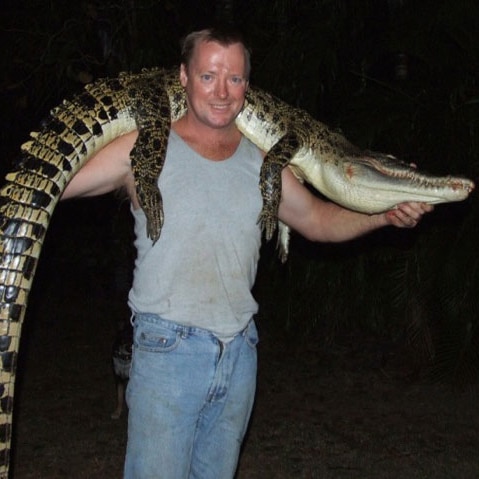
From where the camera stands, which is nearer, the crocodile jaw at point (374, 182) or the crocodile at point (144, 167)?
the crocodile at point (144, 167)

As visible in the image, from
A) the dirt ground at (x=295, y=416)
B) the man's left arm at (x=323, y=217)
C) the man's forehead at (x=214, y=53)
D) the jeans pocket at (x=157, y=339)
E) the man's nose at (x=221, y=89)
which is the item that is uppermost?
the man's forehead at (x=214, y=53)

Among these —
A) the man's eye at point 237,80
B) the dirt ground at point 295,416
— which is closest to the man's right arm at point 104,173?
the man's eye at point 237,80

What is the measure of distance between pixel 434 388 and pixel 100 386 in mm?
2679

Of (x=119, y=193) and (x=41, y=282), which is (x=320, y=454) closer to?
(x=119, y=193)

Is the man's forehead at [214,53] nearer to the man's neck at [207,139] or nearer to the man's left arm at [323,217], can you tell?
the man's neck at [207,139]

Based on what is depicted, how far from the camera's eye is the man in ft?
7.99

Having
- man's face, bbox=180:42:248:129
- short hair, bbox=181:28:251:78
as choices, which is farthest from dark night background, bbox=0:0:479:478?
short hair, bbox=181:28:251:78

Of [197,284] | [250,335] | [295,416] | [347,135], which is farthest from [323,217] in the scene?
[347,135]

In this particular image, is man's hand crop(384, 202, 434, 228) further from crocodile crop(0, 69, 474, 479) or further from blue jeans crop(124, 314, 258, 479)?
blue jeans crop(124, 314, 258, 479)

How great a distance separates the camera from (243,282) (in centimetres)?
259

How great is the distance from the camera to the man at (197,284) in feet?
7.99

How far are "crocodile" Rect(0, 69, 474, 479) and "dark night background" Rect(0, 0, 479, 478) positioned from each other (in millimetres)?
2105

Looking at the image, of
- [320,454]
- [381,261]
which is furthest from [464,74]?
[320,454]

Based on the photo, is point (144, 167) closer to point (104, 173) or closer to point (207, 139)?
point (104, 173)
